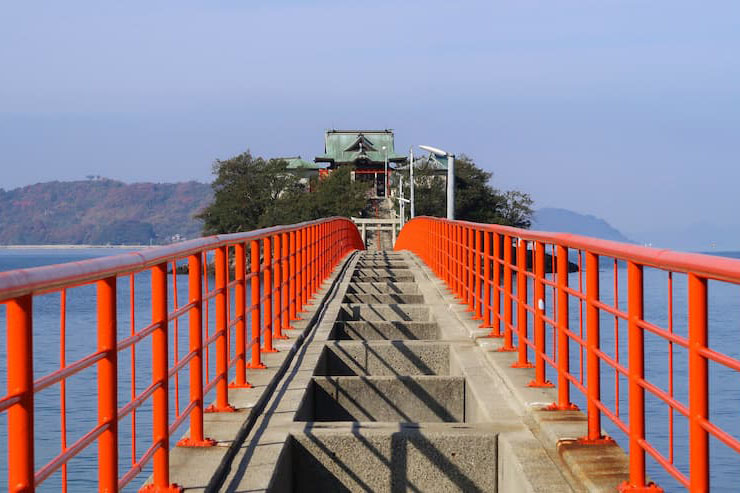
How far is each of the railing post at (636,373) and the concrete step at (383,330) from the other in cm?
822

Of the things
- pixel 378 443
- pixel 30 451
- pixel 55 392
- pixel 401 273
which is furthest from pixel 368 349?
pixel 55 392

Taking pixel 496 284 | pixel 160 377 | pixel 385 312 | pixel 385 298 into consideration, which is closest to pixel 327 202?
pixel 385 298

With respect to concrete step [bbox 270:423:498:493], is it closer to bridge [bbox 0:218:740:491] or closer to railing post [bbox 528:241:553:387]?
bridge [bbox 0:218:740:491]

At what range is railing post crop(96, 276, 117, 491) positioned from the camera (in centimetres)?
422

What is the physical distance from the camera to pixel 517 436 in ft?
21.7

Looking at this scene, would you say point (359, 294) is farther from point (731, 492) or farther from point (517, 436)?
point (517, 436)

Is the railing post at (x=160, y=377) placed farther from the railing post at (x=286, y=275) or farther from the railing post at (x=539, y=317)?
the railing post at (x=286, y=275)

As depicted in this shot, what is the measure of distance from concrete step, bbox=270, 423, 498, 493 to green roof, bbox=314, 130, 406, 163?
10241 centimetres

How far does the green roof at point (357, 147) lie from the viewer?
360 feet

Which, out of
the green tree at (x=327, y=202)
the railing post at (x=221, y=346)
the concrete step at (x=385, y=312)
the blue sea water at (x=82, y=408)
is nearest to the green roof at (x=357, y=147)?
the green tree at (x=327, y=202)

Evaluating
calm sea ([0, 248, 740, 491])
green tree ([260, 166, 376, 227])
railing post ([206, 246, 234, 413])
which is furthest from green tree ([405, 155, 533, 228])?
railing post ([206, 246, 234, 413])

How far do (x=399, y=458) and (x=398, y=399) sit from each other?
2.68 m

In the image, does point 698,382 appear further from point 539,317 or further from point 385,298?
point 385,298

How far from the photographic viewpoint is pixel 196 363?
620 cm
